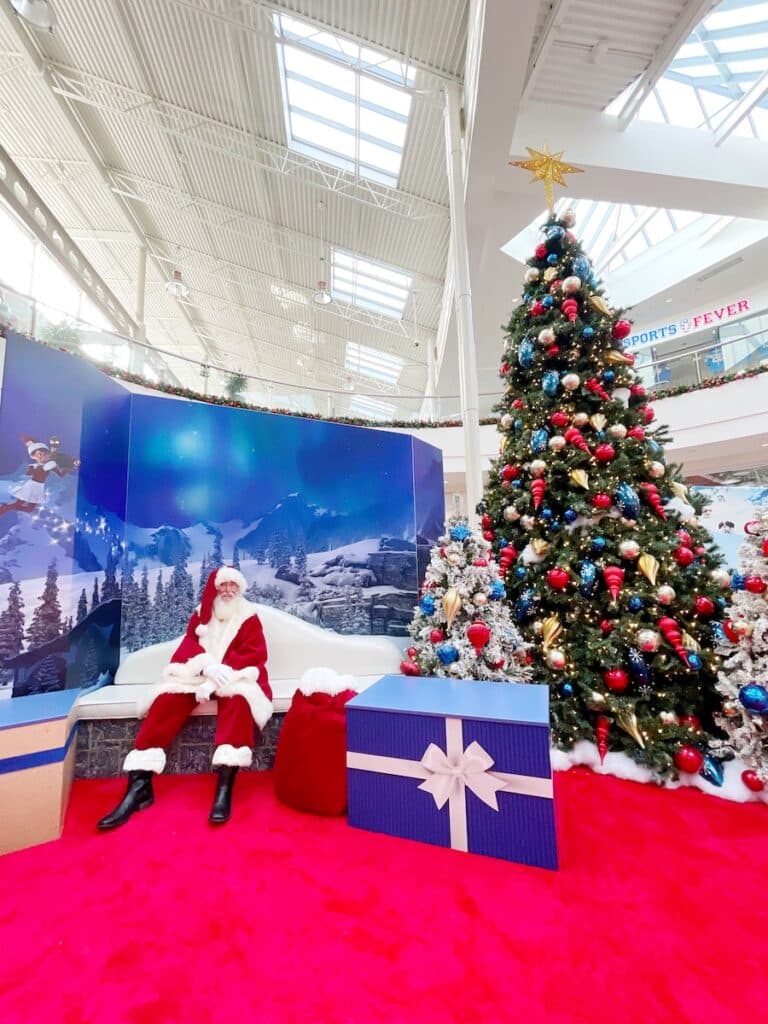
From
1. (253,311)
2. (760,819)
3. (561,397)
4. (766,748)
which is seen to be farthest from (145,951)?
(253,311)

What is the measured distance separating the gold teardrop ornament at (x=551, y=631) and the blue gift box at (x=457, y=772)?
82 centimetres

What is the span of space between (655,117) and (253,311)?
1156 cm

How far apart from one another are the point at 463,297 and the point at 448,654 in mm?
5448

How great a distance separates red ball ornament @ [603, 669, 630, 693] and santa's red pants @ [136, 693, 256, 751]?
2.09 meters

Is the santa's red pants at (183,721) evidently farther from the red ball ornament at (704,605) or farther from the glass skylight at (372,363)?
the glass skylight at (372,363)

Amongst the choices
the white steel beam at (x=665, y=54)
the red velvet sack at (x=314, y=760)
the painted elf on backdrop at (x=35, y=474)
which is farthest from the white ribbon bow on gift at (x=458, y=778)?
the white steel beam at (x=665, y=54)

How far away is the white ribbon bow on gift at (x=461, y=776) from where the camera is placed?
200cm

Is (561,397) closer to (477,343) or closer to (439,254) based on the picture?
(439,254)

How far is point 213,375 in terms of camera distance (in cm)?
705

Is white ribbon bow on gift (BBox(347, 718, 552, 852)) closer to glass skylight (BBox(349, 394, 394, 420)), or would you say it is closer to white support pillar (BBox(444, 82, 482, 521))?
white support pillar (BBox(444, 82, 482, 521))

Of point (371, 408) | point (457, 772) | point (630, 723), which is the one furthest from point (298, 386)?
point (457, 772)

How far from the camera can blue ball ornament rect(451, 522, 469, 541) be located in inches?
143

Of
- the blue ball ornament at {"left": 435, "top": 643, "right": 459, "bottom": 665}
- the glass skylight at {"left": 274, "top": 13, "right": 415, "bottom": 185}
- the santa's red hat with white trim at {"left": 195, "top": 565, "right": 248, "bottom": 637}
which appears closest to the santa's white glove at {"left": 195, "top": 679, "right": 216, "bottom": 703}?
the santa's red hat with white trim at {"left": 195, "top": 565, "right": 248, "bottom": 637}

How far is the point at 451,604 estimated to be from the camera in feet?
11.2
